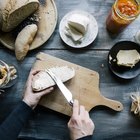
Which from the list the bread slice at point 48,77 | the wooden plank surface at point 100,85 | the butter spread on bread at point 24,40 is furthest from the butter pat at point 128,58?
the butter spread on bread at point 24,40

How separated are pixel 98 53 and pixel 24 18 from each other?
0.28 metres

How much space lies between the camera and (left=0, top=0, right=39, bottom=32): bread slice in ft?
3.92

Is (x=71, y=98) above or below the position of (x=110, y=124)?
above

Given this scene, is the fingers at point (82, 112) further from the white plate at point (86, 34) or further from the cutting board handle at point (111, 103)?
the white plate at point (86, 34)

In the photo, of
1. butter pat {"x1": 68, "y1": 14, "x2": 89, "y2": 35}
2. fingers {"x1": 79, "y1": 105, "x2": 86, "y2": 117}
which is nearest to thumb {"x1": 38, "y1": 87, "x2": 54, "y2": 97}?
fingers {"x1": 79, "y1": 105, "x2": 86, "y2": 117}

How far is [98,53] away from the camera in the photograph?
4.15 feet

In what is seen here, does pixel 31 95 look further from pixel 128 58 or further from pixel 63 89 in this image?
pixel 128 58

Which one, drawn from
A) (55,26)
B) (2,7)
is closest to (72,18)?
(55,26)

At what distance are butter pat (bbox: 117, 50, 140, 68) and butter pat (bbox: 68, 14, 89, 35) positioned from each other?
0.48 ft

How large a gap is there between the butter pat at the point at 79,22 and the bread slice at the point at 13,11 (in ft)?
0.43

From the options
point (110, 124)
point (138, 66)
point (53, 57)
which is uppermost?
point (53, 57)

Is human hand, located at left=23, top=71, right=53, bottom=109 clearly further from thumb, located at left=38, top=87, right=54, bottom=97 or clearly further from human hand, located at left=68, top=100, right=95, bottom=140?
human hand, located at left=68, top=100, right=95, bottom=140

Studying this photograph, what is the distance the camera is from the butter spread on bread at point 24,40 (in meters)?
1.21

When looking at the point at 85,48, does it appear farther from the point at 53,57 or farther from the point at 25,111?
the point at 25,111
